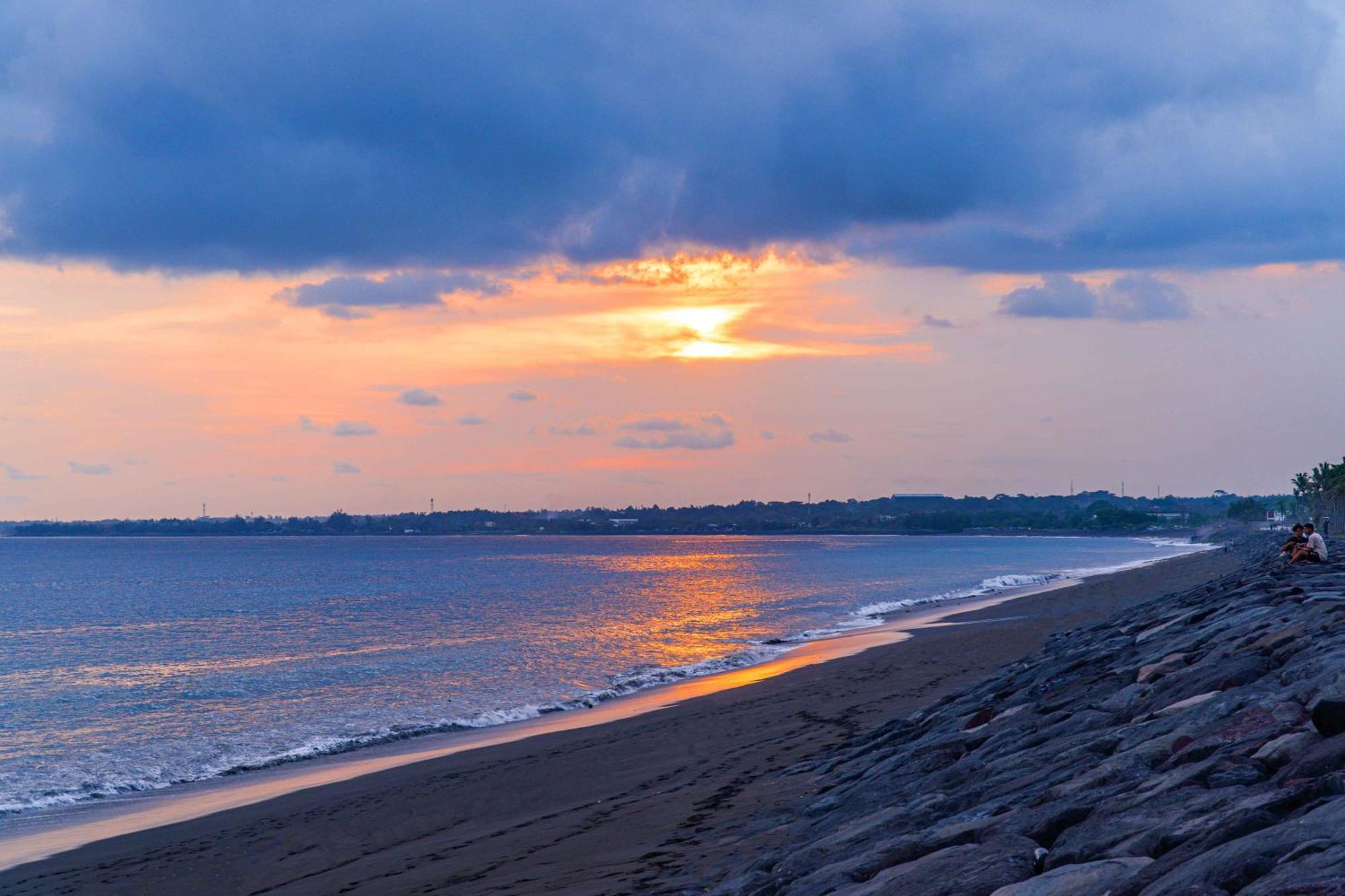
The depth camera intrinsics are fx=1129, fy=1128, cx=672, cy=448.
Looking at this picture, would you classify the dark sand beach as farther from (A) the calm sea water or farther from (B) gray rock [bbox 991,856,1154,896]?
Answer: (A) the calm sea water

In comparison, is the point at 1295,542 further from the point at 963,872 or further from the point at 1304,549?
the point at 963,872

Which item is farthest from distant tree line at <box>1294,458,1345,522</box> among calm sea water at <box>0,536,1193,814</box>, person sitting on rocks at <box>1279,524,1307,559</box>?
person sitting on rocks at <box>1279,524,1307,559</box>

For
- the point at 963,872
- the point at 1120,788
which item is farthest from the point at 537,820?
the point at 963,872

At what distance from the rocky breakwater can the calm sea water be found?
514 inches

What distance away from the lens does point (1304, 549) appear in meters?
24.9

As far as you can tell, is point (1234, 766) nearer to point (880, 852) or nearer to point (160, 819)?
point (880, 852)

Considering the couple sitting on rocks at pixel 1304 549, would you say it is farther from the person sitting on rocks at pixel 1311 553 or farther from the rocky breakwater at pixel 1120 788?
the rocky breakwater at pixel 1120 788

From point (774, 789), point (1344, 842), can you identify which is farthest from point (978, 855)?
point (774, 789)

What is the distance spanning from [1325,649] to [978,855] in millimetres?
4482

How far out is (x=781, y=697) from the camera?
832 inches

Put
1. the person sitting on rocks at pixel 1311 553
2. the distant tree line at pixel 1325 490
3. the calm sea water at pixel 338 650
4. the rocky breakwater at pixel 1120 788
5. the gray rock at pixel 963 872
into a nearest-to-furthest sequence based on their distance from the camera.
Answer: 1. the rocky breakwater at pixel 1120 788
2. the gray rock at pixel 963 872
3. the calm sea water at pixel 338 650
4. the person sitting on rocks at pixel 1311 553
5. the distant tree line at pixel 1325 490

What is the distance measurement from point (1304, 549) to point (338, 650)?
96.5 ft

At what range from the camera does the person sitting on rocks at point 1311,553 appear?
964 inches

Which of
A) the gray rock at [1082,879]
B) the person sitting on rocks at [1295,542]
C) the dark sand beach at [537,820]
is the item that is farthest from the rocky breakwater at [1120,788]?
the person sitting on rocks at [1295,542]
